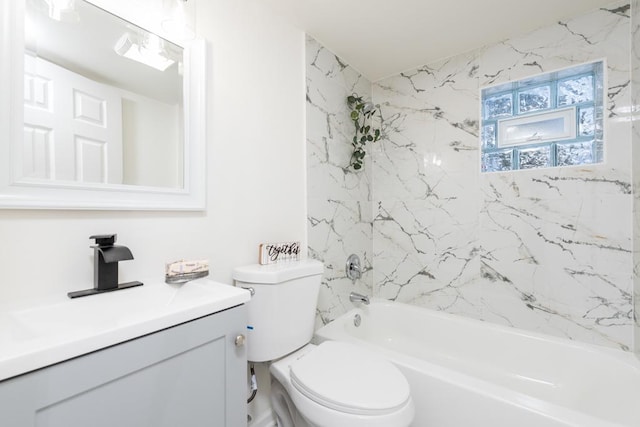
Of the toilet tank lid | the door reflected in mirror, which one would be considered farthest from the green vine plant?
the door reflected in mirror

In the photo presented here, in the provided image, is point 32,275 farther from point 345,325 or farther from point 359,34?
point 359,34

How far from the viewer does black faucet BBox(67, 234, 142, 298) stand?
0.88m

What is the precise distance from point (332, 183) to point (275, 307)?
0.99m

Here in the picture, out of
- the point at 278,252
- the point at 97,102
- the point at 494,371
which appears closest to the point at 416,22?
the point at 278,252

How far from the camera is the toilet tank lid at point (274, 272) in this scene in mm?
1230

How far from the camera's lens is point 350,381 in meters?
1.11

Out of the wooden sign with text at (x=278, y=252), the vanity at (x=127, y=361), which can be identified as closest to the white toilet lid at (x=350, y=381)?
the vanity at (x=127, y=361)

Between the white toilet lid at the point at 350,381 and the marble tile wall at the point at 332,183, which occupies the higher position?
the marble tile wall at the point at 332,183

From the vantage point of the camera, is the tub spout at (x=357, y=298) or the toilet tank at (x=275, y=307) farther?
the tub spout at (x=357, y=298)

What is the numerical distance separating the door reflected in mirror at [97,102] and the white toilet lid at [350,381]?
946 millimetres

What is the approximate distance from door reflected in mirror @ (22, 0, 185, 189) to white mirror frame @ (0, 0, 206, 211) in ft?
0.06

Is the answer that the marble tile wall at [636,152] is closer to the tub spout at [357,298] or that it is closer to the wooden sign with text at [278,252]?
the tub spout at [357,298]

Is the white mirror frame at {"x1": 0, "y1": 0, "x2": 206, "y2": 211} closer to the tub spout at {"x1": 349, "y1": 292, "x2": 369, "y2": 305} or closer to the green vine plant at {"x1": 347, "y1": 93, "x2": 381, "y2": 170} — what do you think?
the green vine plant at {"x1": 347, "y1": 93, "x2": 381, "y2": 170}

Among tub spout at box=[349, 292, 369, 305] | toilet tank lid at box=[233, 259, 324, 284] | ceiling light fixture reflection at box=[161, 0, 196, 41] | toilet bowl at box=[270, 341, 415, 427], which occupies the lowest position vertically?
toilet bowl at box=[270, 341, 415, 427]
